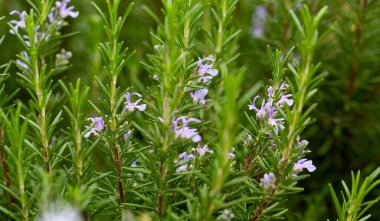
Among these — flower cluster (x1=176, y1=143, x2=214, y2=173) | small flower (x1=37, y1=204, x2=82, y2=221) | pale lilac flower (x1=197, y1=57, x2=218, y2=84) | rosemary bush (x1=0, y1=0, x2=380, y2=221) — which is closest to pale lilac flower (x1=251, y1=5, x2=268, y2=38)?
rosemary bush (x1=0, y1=0, x2=380, y2=221)

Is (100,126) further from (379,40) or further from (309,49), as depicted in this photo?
(379,40)

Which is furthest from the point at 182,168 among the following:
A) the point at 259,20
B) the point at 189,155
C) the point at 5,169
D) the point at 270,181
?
the point at 259,20

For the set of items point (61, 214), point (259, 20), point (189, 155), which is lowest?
point (61, 214)

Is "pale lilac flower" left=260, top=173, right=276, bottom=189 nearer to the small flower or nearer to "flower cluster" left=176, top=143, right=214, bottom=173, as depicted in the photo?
"flower cluster" left=176, top=143, right=214, bottom=173

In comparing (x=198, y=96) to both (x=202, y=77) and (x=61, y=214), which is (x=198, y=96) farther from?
(x=61, y=214)

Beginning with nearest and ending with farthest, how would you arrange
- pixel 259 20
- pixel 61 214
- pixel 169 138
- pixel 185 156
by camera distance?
pixel 61 214
pixel 169 138
pixel 185 156
pixel 259 20

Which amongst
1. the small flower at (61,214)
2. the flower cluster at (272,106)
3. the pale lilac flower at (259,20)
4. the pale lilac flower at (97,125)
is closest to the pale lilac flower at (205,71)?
the flower cluster at (272,106)

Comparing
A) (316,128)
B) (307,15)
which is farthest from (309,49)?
(316,128)

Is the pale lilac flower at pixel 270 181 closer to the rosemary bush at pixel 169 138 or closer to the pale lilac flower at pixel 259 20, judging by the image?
the rosemary bush at pixel 169 138
